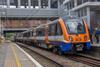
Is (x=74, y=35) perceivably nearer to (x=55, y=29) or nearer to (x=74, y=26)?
(x=74, y=26)

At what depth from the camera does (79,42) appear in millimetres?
22031

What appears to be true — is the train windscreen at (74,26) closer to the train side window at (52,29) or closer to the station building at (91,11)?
the train side window at (52,29)

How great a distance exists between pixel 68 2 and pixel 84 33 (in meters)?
57.8

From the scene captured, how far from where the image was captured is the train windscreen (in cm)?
2238

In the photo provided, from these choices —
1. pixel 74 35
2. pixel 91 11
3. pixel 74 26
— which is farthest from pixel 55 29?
pixel 91 11

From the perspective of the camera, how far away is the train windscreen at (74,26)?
73.4ft

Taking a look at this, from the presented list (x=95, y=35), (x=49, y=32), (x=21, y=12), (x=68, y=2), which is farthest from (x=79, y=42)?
(x=21, y=12)

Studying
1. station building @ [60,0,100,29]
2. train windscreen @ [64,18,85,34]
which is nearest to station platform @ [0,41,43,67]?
train windscreen @ [64,18,85,34]

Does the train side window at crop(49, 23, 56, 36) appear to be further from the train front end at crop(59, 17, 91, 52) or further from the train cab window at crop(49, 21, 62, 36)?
the train front end at crop(59, 17, 91, 52)

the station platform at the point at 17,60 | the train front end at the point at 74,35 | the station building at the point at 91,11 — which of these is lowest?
the station platform at the point at 17,60

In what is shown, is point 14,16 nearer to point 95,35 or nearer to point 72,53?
point 95,35

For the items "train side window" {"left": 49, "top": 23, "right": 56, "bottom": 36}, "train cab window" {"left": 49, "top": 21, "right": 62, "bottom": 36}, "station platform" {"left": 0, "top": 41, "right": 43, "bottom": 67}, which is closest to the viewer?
"station platform" {"left": 0, "top": 41, "right": 43, "bottom": 67}

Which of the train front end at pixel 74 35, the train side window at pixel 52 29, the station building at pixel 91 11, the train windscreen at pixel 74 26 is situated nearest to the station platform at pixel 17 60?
the train side window at pixel 52 29

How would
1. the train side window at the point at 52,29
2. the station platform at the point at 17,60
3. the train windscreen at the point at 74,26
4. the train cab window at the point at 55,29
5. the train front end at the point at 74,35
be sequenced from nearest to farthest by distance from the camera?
the station platform at the point at 17,60, the train front end at the point at 74,35, the train windscreen at the point at 74,26, the train cab window at the point at 55,29, the train side window at the point at 52,29
